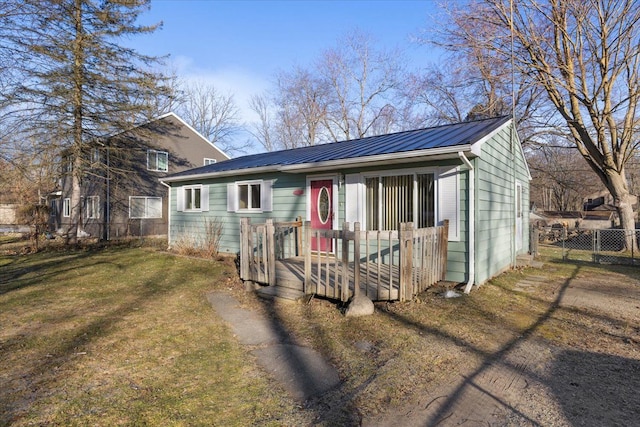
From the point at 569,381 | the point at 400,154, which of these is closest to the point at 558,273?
the point at 400,154

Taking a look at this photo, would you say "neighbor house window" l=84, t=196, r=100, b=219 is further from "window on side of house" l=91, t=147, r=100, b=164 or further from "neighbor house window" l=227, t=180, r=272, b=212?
→ "neighbor house window" l=227, t=180, r=272, b=212

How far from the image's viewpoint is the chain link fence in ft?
39.2

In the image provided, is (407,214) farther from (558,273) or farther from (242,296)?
(558,273)

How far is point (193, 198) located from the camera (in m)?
13.4

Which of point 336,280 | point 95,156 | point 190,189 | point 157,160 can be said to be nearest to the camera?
point 336,280

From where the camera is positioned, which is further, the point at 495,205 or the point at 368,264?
the point at 495,205

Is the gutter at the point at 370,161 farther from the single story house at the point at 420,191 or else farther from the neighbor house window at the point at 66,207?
the neighbor house window at the point at 66,207

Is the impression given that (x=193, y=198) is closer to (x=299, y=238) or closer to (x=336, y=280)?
(x=299, y=238)

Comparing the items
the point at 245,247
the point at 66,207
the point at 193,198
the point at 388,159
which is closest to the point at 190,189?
the point at 193,198

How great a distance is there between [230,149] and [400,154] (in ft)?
110

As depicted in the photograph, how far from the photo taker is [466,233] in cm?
693

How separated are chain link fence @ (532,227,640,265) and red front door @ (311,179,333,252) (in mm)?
7078

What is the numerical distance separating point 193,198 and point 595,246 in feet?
53.2

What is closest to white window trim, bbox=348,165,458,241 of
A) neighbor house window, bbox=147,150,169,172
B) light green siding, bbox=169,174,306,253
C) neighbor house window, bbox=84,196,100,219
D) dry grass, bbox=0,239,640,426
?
dry grass, bbox=0,239,640,426
